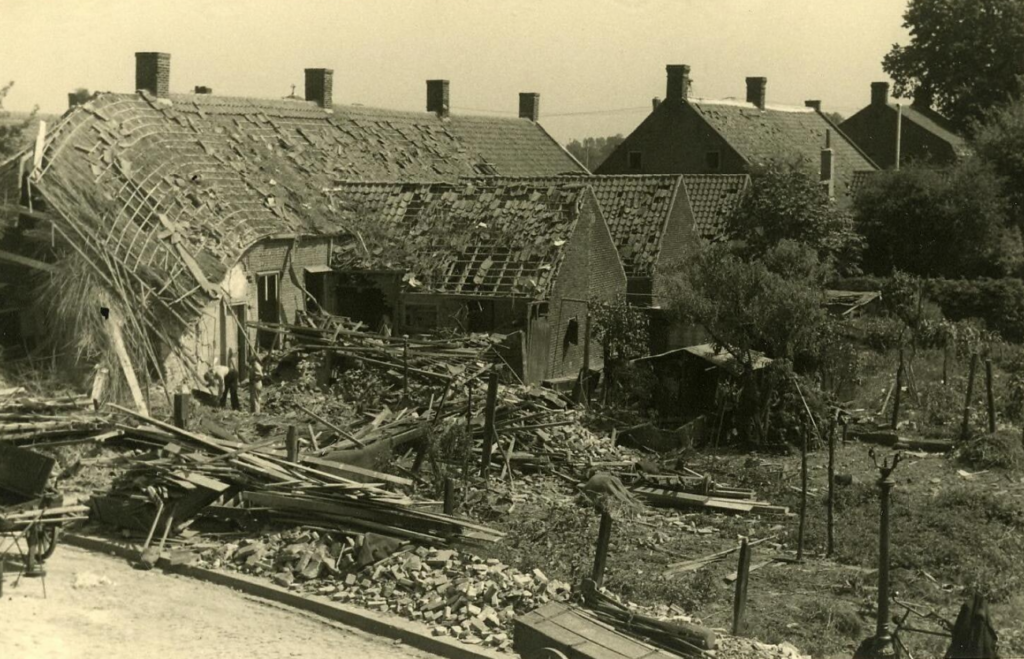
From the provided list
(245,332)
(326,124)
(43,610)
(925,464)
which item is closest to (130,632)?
(43,610)

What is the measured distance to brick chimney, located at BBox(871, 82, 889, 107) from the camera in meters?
59.2

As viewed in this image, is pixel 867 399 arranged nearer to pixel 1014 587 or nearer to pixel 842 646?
pixel 1014 587

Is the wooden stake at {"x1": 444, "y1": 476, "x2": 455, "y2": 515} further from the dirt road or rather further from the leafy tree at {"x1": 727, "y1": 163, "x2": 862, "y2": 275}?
the leafy tree at {"x1": 727, "y1": 163, "x2": 862, "y2": 275}

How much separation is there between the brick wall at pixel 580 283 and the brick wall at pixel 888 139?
30035mm

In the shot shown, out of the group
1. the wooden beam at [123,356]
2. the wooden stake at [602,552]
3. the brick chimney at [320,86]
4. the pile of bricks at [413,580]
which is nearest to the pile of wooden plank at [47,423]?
the wooden beam at [123,356]

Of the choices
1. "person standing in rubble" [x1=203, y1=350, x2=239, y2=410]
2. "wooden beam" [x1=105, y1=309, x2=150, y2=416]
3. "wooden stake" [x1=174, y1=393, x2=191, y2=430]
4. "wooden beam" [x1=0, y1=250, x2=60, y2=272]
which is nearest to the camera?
"wooden stake" [x1=174, y1=393, x2=191, y2=430]

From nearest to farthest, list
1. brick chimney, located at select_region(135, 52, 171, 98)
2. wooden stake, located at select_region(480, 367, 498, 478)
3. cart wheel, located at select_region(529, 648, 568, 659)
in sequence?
cart wheel, located at select_region(529, 648, 568, 659) → wooden stake, located at select_region(480, 367, 498, 478) → brick chimney, located at select_region(135, 52, 171, 98)

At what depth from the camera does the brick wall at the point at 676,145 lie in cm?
4625

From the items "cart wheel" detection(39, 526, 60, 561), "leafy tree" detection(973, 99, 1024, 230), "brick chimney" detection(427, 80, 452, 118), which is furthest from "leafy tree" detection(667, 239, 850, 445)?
"leafy tree" detection(973, 99, 1024, 230)

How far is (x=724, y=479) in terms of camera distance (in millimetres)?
21078

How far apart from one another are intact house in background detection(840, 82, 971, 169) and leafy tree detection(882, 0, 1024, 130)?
1.23 meters

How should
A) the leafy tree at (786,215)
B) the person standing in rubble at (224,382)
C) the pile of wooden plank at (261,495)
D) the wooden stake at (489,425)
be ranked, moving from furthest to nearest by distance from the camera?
the leafy tree at (786,215) < the person standing in rubble at (224,382) < the wooden stake at (489,425) < the pile of wooden plank at (261,495)

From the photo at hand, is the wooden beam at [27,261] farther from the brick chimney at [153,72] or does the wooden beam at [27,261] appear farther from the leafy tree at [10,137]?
the brick chimney at [153,72]

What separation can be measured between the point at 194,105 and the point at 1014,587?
23.6 m
